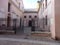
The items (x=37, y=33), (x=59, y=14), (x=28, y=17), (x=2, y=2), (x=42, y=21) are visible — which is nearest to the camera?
(x=59, y=14)

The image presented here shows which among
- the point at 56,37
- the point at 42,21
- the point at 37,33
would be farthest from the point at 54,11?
the point at 42,21

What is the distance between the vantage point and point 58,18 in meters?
8.05

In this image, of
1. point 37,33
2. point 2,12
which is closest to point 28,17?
point 2,12

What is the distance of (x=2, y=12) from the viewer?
15.5 meters

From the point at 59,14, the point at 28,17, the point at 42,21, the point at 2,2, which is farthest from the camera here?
the point at 28,17

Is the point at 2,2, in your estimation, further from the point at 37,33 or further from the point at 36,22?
the point at 37,33

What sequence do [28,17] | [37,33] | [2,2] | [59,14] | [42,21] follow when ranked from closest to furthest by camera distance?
1. [59,14]
2. [37,33]
3. [42,21]
4. [2,2]
5. [28,17]

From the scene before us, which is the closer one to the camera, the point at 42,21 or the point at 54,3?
the point at 54,3

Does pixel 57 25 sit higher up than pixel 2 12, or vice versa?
pixel 2 12

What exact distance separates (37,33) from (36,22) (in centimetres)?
349

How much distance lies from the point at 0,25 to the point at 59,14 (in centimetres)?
811

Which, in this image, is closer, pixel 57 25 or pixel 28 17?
pixel 57 25

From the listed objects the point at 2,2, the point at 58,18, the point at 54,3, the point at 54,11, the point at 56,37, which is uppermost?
the point at 2,2

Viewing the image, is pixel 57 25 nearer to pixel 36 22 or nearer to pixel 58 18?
pixel 58 18
